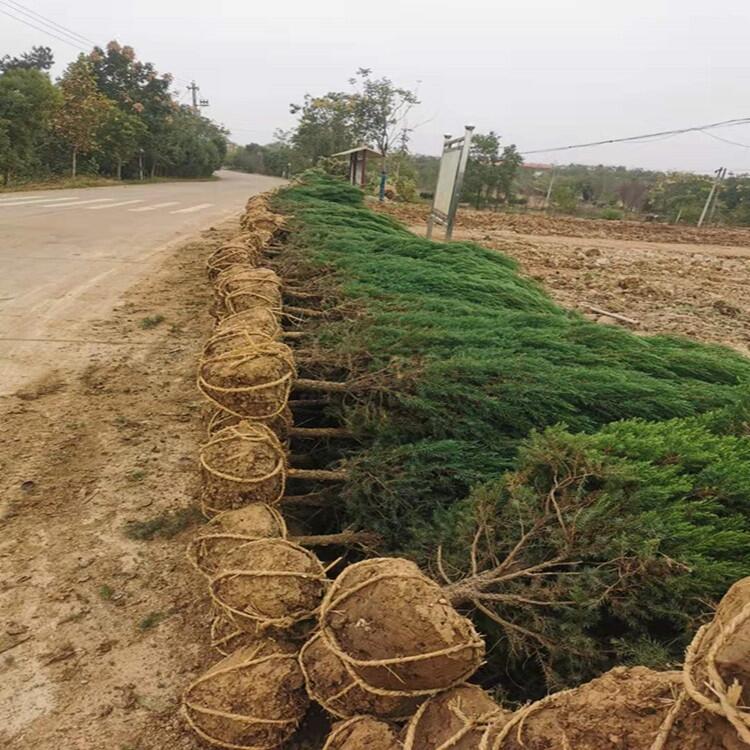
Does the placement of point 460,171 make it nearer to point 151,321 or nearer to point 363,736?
point 151,321

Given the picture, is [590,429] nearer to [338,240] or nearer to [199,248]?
[338,240]

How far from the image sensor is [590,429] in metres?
2.73

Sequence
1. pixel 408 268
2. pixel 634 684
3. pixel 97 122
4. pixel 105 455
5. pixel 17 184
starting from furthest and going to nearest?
pixel 97 122 < pixel 17 184 < pixel 408 268 < pixel 105 455 < pixel 634 684

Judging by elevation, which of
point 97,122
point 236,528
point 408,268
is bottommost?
point 236,528

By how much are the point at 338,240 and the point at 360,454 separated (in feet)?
12.5

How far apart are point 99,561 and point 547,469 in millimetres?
2205

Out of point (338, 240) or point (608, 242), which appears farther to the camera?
point (608, 242)

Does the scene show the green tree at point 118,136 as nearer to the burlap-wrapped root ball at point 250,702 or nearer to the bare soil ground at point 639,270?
the bare soil ground at point 639,270

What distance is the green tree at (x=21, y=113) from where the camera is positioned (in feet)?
61.6

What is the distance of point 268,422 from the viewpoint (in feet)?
9.77

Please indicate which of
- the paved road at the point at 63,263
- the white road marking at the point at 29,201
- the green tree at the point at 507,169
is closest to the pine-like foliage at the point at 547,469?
the paved road at the point at 63,263

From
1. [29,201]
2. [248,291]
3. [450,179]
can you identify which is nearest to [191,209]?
[29,201]

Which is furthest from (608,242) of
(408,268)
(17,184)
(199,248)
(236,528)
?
(17,184)

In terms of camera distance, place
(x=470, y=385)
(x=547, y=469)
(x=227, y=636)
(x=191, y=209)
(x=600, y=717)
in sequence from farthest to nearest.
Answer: (x=191, y=209)
(x=470, y=385)
(x=547, y=469)
(x=227, y=636)
(x=600, y=717)
